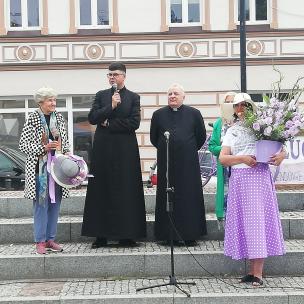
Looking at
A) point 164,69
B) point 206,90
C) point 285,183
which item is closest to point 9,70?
point 164,69

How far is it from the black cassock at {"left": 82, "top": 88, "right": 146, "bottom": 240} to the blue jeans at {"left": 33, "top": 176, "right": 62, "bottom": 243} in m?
0.40

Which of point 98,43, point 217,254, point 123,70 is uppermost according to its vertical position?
point 98,43

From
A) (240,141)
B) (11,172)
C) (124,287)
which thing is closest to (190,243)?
(124,287)

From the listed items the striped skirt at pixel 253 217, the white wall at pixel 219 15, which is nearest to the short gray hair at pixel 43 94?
the striped skirt at pixel 253 217

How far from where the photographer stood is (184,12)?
20438 mm

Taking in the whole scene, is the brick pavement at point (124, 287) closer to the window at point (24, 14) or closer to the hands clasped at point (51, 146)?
the hands clasped at point (51, 146)

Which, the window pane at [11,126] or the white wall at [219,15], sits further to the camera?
the window pane at [11,126]

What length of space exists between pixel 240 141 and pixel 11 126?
14738 millimetres

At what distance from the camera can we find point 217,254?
7398 millimetres

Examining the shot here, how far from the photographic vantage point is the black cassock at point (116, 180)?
7766 millimetres

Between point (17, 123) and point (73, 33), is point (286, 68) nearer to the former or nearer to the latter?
point (73, 33)

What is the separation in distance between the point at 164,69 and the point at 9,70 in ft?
15.0

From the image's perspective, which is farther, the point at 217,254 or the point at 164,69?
the point at 164,69

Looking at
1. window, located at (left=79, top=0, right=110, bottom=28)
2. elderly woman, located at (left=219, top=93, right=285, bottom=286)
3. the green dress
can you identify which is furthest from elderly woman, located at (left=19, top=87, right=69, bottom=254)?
window, located at (left=79, top=0, right=110, bottom=28)
